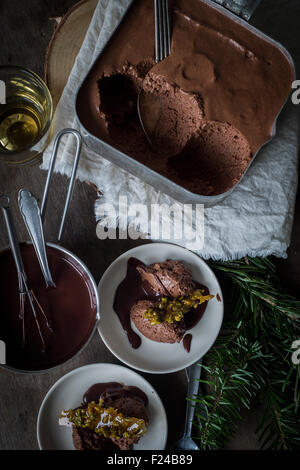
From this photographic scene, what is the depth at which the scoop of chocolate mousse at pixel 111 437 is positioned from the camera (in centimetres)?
104

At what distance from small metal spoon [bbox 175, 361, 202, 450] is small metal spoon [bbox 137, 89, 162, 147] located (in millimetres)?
592

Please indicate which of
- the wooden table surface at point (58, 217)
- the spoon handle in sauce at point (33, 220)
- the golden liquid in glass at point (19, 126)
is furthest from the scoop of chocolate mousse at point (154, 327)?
the golden liquid in glass at point (19, 126)

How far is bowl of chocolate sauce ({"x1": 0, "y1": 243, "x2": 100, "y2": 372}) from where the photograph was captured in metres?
1.00

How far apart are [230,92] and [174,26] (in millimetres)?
199

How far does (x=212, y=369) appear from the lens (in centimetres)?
104

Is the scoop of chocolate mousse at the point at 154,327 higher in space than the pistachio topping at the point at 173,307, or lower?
lower

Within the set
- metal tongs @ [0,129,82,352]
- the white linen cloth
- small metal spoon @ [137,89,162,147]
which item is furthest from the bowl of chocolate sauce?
small metal spoon @ [137,89,162,147]

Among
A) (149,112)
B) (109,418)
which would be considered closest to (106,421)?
(109,418)

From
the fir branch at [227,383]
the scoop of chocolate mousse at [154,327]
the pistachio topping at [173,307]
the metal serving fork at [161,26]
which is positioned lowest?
the fir branch at [227,383]

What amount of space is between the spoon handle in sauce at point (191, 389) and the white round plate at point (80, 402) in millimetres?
70

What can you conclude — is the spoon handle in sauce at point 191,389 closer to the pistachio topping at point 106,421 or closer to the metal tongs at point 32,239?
the pistachio topping at point 106,421

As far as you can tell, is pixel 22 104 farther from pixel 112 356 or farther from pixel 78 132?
pixel 112 356

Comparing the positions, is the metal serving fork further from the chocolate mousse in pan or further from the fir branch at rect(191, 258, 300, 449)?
the fir branch at rect(191, 258, 300, 449)
